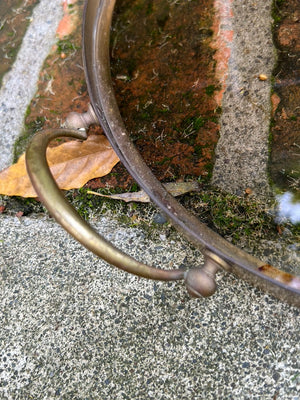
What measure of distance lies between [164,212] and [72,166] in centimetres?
44

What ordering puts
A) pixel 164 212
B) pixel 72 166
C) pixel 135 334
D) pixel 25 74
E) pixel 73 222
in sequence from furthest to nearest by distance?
pixel 25 74 → pixel 72 166 → pixel 135 334 → pixel 164 212 → pixel 73 222

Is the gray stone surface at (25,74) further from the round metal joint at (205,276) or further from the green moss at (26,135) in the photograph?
the round metal joint at (205,276)

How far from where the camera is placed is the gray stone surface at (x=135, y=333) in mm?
883

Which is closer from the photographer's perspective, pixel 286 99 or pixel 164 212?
pixel 164 212

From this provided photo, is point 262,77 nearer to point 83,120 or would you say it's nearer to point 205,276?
point 83,120

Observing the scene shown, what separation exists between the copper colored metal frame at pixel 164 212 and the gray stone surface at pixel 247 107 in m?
0.28

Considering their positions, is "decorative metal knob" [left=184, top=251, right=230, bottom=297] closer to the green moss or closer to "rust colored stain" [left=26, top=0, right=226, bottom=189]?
"rust colored stain" [left=26, top=0, right=226, bottom=189]

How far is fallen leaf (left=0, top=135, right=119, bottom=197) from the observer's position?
1142 mm

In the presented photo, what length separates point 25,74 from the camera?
4.43 feet

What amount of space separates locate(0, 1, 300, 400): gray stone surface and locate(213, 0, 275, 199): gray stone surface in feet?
0.75

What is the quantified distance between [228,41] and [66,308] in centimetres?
84

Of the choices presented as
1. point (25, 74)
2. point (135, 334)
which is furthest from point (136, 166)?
point (25, 74)

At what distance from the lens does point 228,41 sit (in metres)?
1.23

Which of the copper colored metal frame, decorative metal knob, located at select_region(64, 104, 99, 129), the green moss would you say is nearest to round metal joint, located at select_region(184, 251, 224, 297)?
the copper colored metal frame
